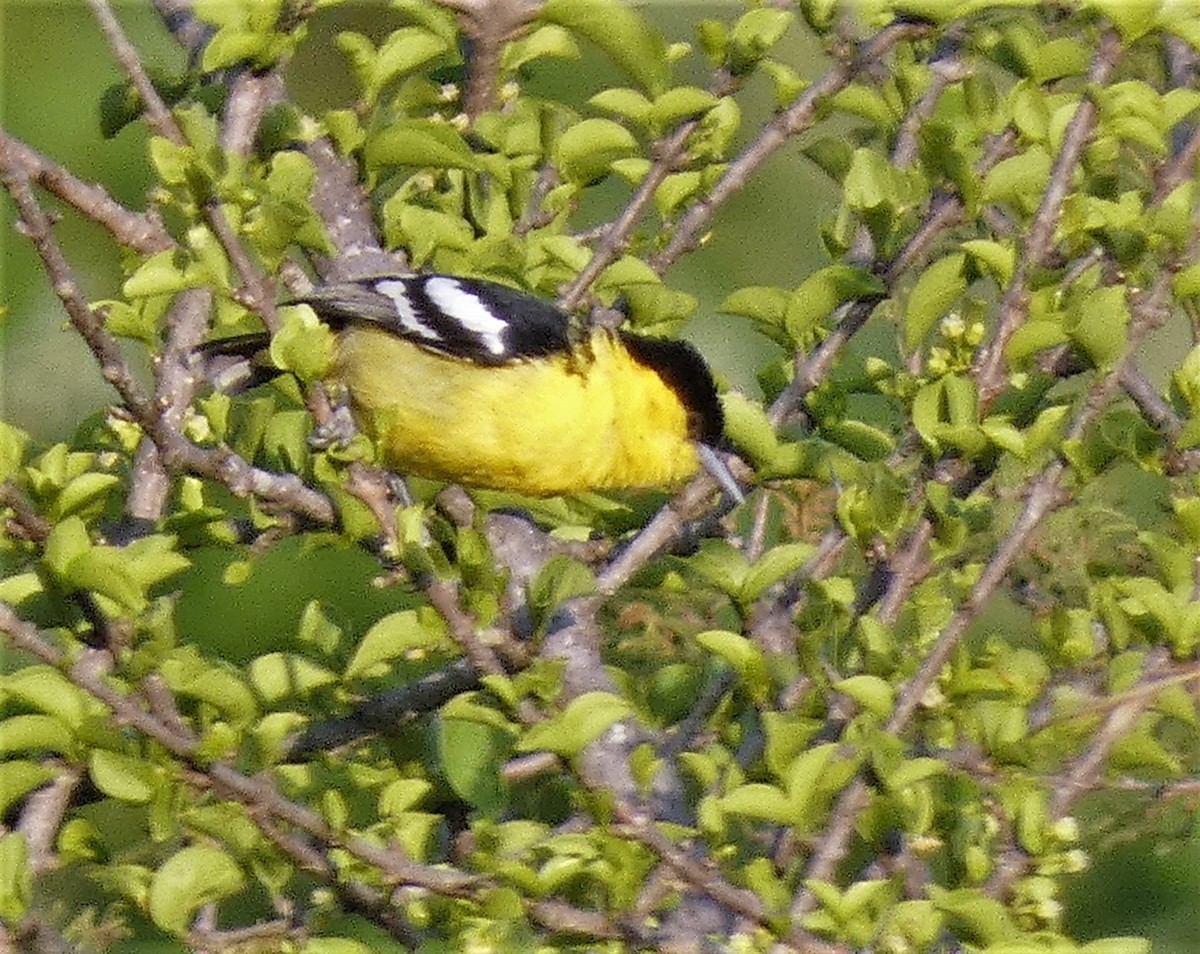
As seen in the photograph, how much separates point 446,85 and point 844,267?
854mm

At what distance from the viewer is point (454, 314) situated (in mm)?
2789

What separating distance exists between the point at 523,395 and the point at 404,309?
29 centimetres

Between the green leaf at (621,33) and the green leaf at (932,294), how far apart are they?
47 centimetres

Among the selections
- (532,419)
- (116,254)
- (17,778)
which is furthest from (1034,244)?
(116,254)

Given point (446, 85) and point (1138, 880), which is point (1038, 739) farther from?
point (1138, 880)

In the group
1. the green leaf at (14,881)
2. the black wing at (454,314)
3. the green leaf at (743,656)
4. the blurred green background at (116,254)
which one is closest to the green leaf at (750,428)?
the green leaf at (743,656)

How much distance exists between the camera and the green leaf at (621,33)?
2.13 metres

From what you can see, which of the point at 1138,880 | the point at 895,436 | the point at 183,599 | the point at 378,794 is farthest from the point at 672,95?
the point at 183,599

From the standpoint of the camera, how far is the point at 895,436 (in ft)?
7.32

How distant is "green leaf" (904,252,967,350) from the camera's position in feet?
6.24

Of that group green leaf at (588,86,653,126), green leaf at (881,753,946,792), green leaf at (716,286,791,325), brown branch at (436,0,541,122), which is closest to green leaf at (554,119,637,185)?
green leaf at (588,86,653,126)

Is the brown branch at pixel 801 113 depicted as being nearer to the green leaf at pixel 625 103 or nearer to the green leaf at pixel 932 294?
the green leaf at pixel 625 103

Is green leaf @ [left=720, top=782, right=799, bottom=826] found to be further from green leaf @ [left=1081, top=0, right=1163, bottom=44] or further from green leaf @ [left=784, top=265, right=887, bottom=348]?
green leaf @ [left=1081, top=0, right=1163, bottom=44]

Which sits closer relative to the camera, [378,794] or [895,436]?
[378,794]
